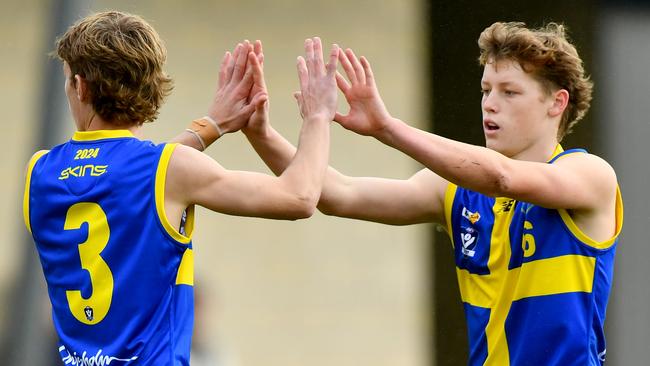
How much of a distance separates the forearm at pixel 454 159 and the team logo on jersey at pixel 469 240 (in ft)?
0.98

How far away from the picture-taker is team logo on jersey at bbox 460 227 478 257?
3145 millimetres

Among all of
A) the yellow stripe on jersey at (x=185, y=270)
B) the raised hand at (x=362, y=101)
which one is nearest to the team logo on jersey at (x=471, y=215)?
the raised hand at (x=362, y=101)

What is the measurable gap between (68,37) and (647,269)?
276cm

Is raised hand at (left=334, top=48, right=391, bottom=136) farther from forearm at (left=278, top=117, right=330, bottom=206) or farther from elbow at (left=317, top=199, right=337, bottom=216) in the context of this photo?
elbow at (left=317, top=199, right=337, bottom=216)

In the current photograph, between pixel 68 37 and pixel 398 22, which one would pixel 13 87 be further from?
pixel 68 37

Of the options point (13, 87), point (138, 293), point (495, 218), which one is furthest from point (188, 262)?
point (13, 87)

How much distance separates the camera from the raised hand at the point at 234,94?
3.08 meters

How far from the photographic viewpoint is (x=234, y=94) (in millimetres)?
3092

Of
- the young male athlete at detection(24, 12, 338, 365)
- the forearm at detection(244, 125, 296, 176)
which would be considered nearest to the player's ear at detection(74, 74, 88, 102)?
the young male athlete at detection(24, 12, 338, 365)

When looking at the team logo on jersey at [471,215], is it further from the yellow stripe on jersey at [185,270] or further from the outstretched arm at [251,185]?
the yellow stripe on jersey at [185,270]

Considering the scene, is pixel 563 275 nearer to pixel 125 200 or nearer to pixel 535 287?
pixel 535 287

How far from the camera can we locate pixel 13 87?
16.7 feet

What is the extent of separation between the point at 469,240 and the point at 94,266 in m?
1.11

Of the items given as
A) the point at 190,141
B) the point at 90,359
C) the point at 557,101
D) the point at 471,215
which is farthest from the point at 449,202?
the point at 90,359
